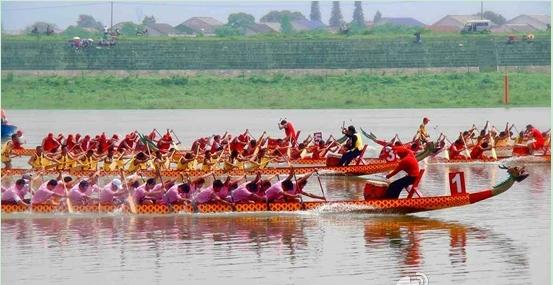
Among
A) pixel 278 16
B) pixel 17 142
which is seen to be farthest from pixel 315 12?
pixel 17 142

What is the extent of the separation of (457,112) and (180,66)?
18.4m

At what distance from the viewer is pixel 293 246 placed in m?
20.6

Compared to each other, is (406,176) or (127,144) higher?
(406,176)

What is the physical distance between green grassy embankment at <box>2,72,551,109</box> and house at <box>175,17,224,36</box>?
126 feet

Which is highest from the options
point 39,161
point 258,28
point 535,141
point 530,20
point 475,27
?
point 530,20

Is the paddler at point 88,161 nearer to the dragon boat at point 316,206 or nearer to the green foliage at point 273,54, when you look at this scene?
the dragon boat at point 316,206

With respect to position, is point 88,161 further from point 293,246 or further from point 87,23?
point 87,23

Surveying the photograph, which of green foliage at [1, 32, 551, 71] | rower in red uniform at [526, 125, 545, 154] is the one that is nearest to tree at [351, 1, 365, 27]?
green foliage at [1, 32, 551, 71]

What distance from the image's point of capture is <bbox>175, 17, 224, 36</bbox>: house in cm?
11606

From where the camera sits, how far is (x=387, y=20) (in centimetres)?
13250

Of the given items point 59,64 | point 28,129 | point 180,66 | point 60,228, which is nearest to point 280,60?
point 180,66

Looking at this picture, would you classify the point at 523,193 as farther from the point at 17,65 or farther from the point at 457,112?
the point at 17,65

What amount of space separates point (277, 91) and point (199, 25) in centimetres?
4989

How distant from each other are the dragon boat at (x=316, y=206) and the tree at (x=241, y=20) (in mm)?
94308
